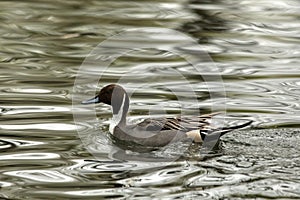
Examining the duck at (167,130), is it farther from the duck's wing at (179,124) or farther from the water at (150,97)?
the water at (150,97)

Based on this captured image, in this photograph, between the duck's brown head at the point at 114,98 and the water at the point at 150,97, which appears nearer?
the water at the point at 150,97

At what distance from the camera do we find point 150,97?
397 inches

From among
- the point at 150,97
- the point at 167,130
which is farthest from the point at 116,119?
the point at 150,97

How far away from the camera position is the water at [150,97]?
7348mm

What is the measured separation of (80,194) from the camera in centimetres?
714

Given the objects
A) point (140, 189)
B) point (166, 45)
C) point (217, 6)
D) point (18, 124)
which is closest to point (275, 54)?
point (166, 45)

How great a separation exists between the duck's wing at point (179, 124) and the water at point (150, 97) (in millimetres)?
221

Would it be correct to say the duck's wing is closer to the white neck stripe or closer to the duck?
the duck

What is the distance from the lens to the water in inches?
289

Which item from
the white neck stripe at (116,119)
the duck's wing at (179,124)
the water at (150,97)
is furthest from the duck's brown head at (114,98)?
the duck's wing at (179,124)

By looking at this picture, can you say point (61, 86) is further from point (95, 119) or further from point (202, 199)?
point (202, 199)

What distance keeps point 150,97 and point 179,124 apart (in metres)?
1.40

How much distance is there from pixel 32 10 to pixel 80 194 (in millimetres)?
7279

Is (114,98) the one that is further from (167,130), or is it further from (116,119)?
(167,130)
